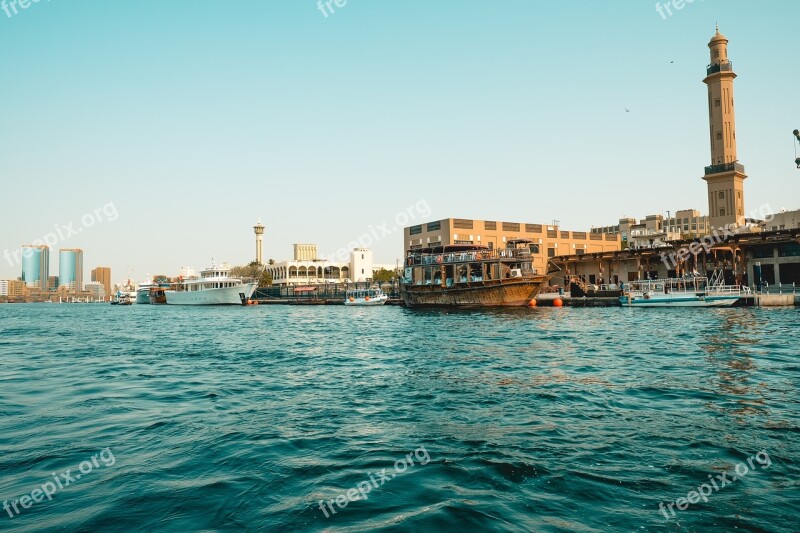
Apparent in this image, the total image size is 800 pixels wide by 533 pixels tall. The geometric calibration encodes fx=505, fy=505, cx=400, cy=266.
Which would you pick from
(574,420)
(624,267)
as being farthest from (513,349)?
(624,267)

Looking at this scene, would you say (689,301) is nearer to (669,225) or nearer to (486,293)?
(486,293)

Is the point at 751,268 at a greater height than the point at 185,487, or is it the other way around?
the point at 751,268

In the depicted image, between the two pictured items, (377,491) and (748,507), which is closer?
(748,507)

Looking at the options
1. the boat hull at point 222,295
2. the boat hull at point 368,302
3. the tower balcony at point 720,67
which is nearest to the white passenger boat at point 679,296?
the boat hull at point 368,302

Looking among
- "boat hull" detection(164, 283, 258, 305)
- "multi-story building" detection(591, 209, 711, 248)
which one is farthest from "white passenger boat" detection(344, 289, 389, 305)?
"multi-story building" detection(591, 209, 711, 248)

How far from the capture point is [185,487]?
643cm

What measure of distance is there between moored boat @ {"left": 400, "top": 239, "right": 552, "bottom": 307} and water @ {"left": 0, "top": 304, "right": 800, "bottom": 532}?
34.7 m

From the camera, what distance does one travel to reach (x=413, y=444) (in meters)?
8.04

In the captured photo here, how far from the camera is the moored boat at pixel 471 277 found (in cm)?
5206

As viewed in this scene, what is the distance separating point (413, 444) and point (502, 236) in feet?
274

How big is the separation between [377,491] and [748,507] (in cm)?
418

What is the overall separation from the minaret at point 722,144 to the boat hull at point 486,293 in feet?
139

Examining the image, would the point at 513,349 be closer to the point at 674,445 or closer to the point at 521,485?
the point at 674,445

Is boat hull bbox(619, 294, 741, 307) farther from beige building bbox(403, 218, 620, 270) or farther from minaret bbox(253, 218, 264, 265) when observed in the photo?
minaret bbox(253, 218, 264, 265)
